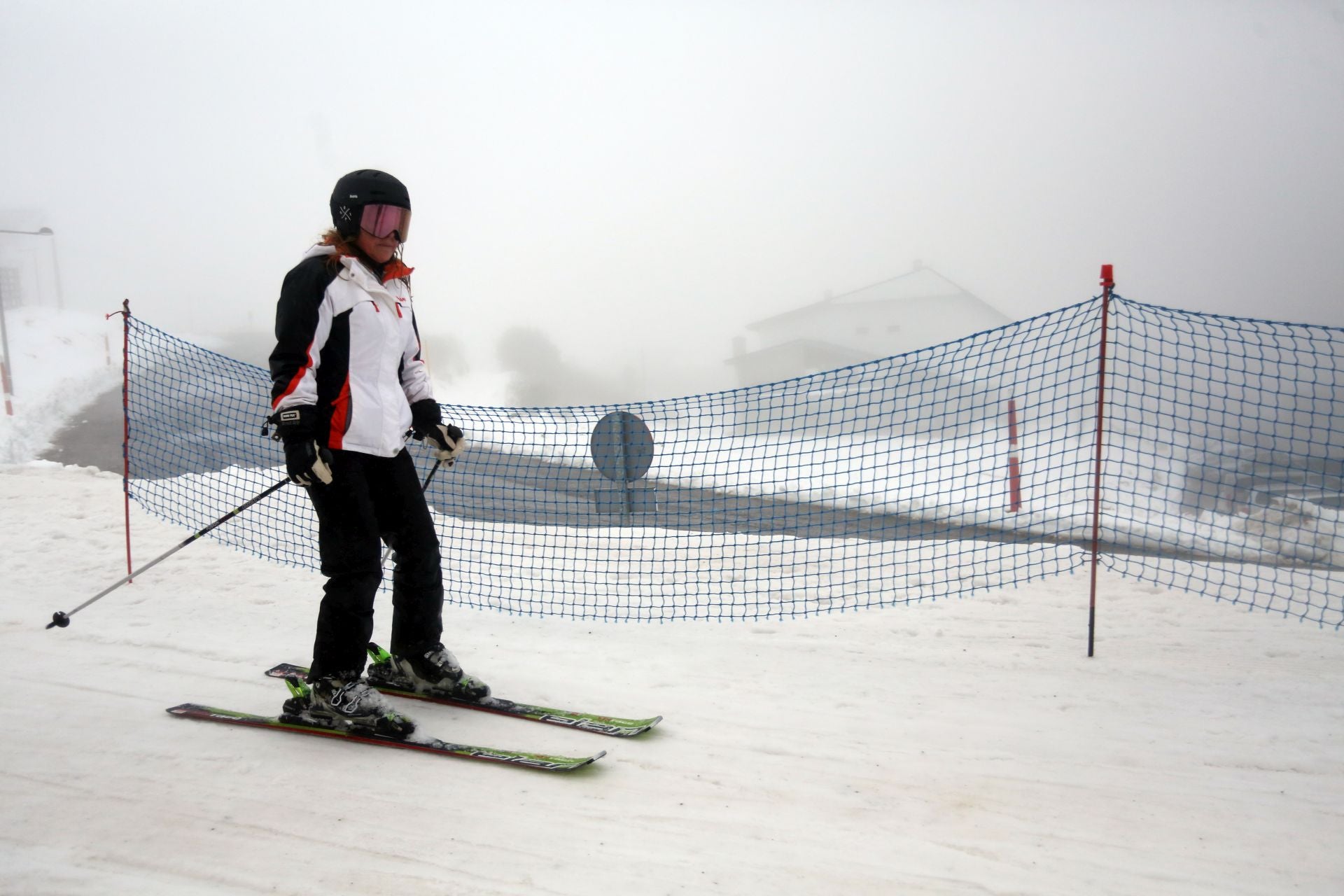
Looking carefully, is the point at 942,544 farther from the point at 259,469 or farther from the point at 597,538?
the point at 259,469

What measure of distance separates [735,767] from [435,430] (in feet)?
6.01

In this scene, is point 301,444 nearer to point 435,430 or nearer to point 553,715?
point 435,430

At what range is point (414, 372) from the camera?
3.38 m

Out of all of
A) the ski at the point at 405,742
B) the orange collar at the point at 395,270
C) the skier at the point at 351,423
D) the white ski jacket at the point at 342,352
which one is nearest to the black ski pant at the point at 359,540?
the skier at the point at 351,423

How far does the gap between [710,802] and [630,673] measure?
1321 millimetres

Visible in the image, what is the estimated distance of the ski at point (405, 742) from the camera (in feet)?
8.71

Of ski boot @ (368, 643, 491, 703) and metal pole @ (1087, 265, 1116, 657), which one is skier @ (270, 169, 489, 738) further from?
metal pole @ (1087, 265, 1116, 657)

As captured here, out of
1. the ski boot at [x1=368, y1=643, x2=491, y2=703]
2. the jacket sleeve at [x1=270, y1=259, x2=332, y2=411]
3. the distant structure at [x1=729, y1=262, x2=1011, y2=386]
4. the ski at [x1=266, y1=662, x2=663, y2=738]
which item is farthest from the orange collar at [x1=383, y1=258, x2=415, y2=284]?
the distant structure at [x1=729, y1=262, x2=1011, y2=386]

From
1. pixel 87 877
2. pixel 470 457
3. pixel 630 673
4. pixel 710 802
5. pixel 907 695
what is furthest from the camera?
pixel 470 457

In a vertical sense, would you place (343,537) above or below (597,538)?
above

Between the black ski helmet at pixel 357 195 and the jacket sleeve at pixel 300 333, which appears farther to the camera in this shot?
→ the black ski helmet at pixel 357 195

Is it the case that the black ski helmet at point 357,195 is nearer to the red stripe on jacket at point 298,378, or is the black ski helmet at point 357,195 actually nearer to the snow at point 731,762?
the red stripe on jacket at point 298,378

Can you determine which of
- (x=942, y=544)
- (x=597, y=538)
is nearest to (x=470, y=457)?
(x=597, y=538)

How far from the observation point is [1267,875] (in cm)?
208
